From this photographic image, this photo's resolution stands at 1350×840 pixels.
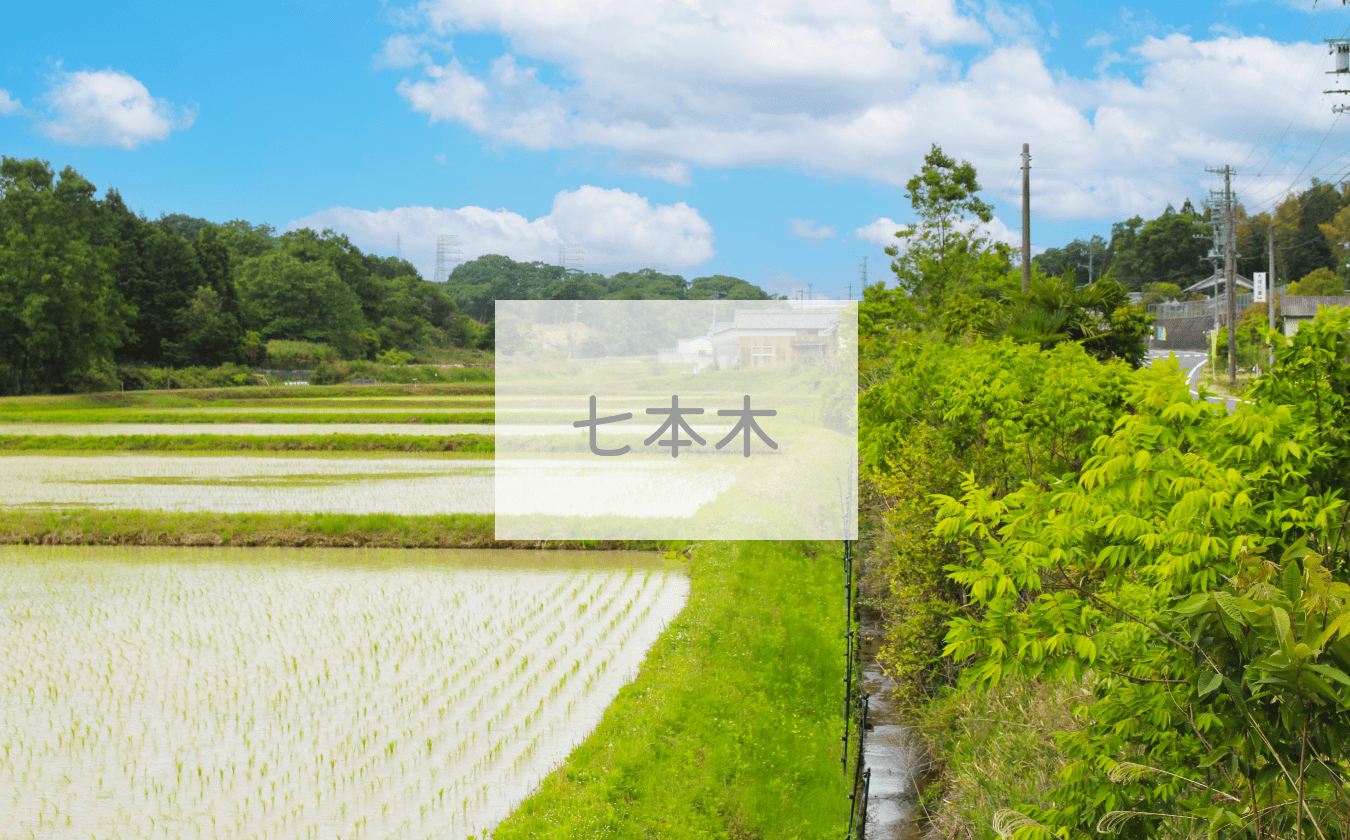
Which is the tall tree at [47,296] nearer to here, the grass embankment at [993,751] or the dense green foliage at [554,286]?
the dense green foliage at [554,286]

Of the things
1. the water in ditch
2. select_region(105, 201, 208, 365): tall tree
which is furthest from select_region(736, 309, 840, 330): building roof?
select_region(105, 201, 208, 365): tall tree

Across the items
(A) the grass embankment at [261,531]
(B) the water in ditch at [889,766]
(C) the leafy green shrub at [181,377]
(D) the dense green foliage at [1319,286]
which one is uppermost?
(D) the dense green foliage at [1319,286]

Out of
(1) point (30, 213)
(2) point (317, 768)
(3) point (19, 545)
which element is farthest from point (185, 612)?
(1) point (30, 213)

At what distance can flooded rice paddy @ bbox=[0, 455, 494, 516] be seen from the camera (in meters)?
15.0

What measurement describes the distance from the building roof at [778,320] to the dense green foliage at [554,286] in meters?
12.0

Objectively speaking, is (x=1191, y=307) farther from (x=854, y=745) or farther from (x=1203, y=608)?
(x=1203, y=608)

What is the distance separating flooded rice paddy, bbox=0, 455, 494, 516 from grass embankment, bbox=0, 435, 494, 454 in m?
1.36

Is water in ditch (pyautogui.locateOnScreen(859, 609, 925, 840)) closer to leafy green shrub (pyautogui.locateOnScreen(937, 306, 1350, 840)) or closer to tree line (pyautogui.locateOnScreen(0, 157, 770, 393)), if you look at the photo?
leafy green shrub (pyautogui.locateOnScreen(937, 306, 1350, 840))

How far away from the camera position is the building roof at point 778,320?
97.1ft

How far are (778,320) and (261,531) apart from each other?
2161 cm

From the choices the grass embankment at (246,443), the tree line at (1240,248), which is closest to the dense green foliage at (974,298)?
the grass embankment at (246,443)

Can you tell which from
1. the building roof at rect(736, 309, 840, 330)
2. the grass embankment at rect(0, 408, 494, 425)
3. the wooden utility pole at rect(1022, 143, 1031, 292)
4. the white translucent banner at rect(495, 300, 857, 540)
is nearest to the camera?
the white translucent banner at rect(495, 300, 857, 540)

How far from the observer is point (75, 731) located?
6.50 metres

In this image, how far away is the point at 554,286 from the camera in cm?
6681
